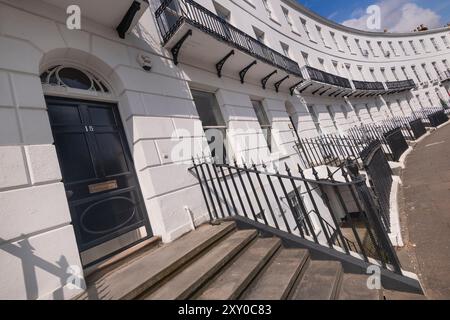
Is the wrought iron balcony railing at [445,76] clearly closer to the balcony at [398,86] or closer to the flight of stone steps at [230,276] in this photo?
the balcony at [398,86]

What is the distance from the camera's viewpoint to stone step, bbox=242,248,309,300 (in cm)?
235

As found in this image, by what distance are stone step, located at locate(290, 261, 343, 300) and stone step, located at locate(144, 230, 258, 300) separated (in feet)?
2.94

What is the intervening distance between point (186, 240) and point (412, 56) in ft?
126

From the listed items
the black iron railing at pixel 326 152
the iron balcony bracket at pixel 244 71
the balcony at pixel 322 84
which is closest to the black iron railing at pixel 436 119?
the balcony at pixel 322 84

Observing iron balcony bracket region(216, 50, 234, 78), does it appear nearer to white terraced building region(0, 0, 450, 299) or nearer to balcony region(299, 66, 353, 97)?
white terraced building region(0, 0, 450, 299)

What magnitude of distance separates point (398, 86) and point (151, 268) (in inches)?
1165

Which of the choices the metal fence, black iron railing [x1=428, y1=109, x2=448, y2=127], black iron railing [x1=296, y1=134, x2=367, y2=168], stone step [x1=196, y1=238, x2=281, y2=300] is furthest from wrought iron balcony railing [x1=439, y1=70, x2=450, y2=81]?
stone step [x1=196, y1=238, x2=281, y2=300]

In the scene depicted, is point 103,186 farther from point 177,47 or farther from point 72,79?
point 177,47

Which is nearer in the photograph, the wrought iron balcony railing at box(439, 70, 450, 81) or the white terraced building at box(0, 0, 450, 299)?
the white terraced building at box(0, 0, 450, 299)

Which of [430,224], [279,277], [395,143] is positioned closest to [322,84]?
[395,143]

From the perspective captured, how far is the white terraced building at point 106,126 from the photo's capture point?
2674 mm

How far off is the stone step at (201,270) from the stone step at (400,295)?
1745 mm

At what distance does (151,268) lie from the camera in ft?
8.95
